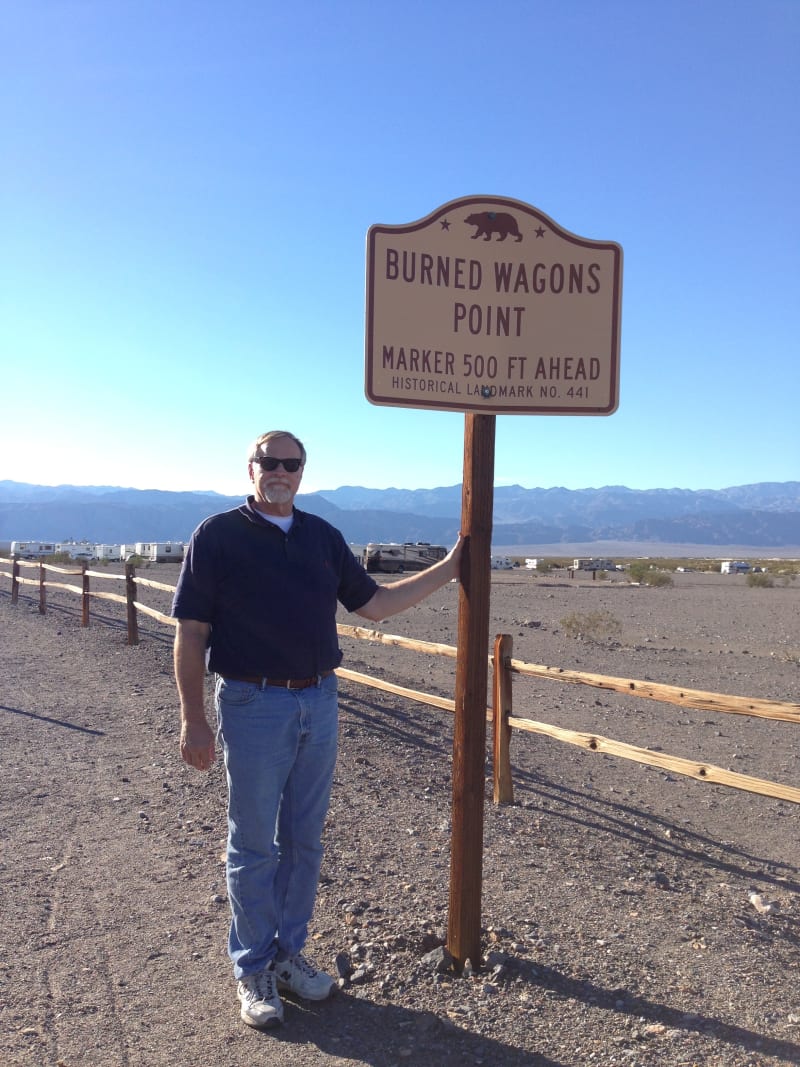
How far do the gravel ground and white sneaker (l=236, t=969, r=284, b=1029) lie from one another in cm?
5

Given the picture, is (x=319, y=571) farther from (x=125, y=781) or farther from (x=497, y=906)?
(x=125, y=781)

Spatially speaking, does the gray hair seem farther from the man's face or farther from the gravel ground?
the gravel ground

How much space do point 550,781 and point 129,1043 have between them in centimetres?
438

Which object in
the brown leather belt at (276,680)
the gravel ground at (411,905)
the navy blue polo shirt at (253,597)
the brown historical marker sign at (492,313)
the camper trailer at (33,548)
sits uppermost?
the brown historical marker sign at (492,313)

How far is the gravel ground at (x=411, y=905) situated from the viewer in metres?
3.06

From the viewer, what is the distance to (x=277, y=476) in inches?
125

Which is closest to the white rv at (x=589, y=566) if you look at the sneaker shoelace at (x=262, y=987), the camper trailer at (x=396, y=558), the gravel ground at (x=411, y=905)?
the camper trailer at (x=396, y=558)

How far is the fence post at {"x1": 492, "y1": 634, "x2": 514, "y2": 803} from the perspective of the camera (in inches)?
244

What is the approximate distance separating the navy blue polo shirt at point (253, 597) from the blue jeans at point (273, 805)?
100 millimetres

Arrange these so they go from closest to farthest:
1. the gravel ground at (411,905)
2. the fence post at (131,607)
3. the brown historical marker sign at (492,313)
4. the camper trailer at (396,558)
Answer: the gravel ground at (411,905)
the brown historical marker sign at (492,313)
the fence post at (131,607)
the camper trailer at (396,558)

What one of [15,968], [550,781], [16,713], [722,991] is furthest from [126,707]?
[722,991]

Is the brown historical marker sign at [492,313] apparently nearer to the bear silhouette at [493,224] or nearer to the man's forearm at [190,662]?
the bear silhouette at [493,224]

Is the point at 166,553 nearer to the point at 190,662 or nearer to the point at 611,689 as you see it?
the point at 611,689

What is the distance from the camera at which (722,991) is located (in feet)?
11.2
